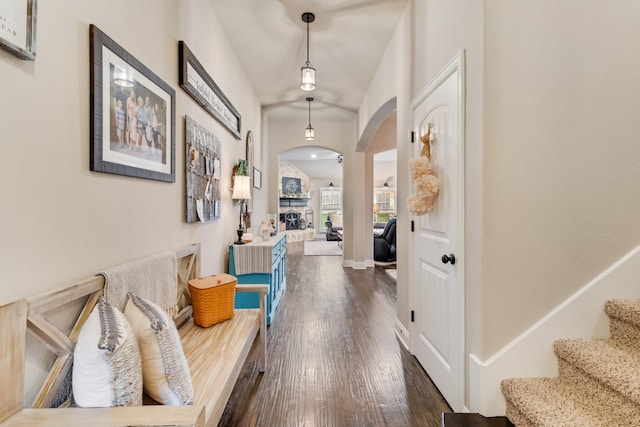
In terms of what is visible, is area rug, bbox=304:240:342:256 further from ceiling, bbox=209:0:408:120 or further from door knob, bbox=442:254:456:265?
door knob, bbox=442:254:456:265

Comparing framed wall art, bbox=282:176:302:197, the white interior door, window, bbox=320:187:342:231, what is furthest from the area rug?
the white interior door

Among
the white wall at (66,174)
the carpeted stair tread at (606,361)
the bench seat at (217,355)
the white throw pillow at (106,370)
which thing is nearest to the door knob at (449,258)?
the carpeted stair tread at (606,361)

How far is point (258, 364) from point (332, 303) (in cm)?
176

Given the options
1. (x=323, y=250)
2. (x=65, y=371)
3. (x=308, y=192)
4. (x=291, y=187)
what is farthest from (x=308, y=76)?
(x=308, y=192)

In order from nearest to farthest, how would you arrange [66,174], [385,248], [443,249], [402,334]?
[66,174]
[443,249]
[402,334]
[385,248]

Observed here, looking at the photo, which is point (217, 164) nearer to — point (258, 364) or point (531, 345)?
point (258, 364)

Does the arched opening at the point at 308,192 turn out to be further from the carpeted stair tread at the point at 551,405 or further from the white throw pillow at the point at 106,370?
the white throw pillow at the point at 106,370

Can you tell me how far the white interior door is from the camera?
1.79m

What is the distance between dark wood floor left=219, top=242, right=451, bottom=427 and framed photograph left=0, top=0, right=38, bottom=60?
190 centimetres

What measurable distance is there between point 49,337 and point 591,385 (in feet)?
7.26

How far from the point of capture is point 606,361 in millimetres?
1370

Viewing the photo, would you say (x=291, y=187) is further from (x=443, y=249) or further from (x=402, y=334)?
(x=443, y=249)

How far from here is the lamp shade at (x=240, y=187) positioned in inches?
133

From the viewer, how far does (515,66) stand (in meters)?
1.58
